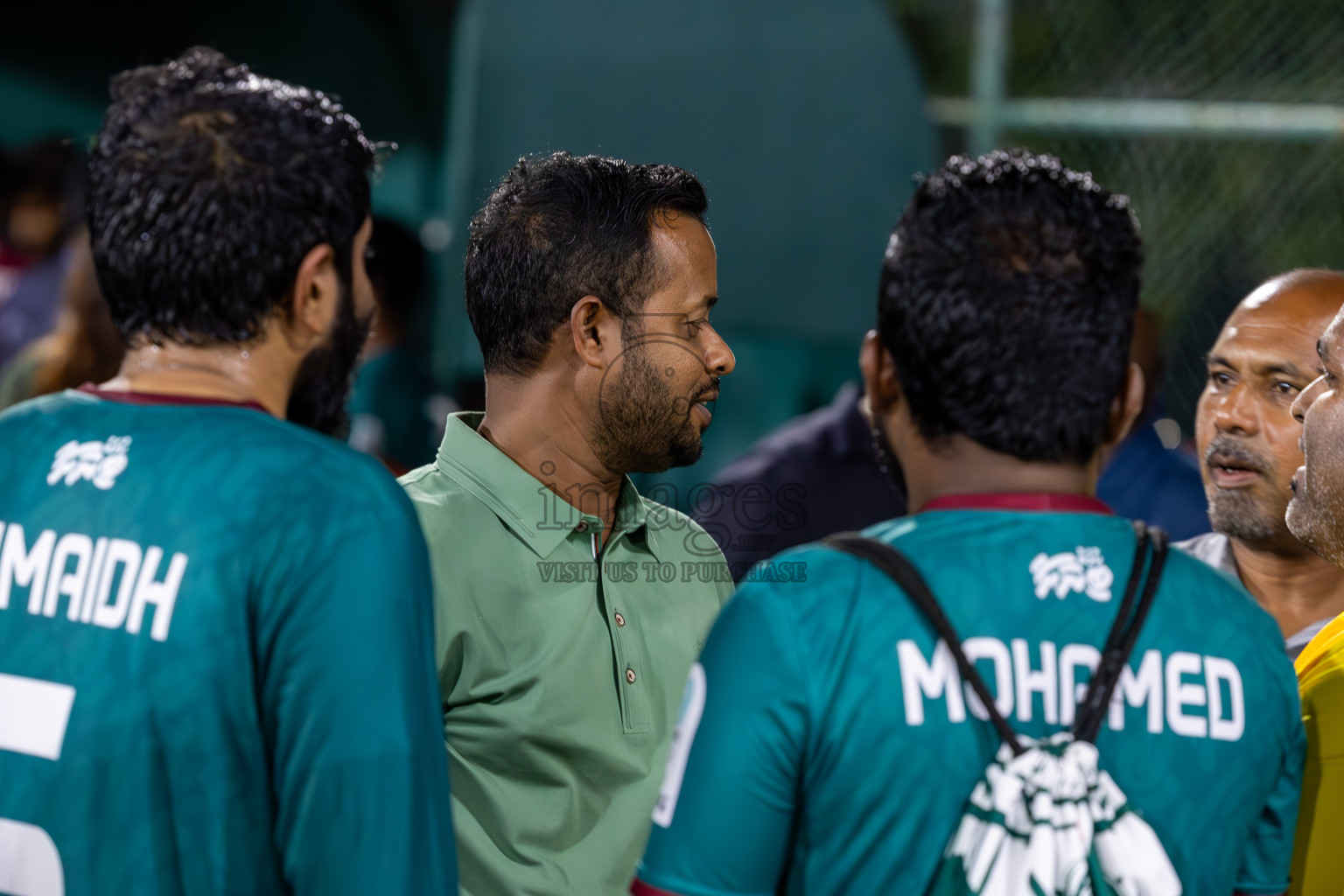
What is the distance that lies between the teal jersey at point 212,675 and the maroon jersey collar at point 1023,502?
59 centimetres

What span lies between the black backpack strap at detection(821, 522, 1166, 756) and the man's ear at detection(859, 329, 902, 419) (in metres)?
0.19

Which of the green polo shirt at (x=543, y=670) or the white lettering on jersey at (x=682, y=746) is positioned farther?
the green polo shirt at (x=543, y=670)

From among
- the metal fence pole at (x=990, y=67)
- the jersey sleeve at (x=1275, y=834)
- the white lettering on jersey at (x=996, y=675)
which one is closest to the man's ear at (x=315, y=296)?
the white lettering on jersey at (x=996, y=675)

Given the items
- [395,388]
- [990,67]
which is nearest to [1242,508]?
[990,67]

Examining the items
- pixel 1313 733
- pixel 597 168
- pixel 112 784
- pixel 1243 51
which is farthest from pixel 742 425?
pixel 112 784

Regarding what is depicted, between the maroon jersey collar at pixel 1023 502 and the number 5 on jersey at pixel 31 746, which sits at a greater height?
the maroon jersey collar at pixel 1023 502

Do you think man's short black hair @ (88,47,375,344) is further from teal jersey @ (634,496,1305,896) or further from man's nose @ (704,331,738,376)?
man's nose @ (704,331,738,376)

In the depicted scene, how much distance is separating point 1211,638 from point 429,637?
0.83m

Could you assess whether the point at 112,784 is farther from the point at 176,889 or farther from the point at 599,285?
the point at 599,285

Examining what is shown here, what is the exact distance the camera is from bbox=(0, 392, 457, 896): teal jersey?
1.36 metres

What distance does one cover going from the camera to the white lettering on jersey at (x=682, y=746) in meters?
1.43

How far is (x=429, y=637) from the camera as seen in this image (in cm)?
145

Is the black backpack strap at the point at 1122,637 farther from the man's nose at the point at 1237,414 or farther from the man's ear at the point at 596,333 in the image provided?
the man's nose at the point at 1237,414

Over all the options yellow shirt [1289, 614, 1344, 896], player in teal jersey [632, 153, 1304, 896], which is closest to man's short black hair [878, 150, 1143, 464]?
player in teal jersey [632, 153, 1304, 896]
